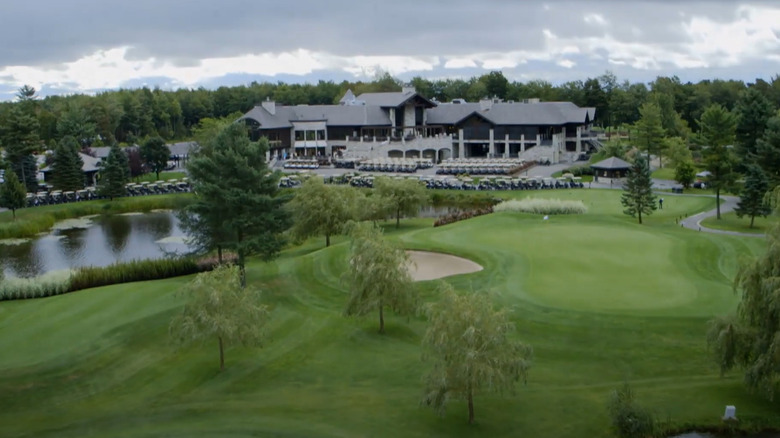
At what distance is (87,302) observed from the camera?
30.8 meters

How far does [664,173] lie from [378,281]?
59420 mm

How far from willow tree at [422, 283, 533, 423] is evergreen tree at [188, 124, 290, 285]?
16080 millimetres

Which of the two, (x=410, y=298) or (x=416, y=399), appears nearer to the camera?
(x=416, y=399)

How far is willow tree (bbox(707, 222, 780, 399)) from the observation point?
19.3 meters

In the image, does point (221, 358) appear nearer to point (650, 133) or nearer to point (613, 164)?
point (613, 164)

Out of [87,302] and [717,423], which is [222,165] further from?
[717,423]

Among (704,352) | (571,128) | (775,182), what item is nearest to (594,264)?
(704,352)

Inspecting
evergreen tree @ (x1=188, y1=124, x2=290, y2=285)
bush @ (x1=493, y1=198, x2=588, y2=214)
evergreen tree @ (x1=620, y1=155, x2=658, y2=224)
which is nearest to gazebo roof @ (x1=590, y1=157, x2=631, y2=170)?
bush @ (x1=493, y1=198, x2=588, y2=214)

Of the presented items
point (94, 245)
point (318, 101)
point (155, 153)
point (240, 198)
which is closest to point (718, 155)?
point (240, 198)

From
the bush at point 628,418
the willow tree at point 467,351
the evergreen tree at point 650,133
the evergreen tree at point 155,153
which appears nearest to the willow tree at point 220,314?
the willow tree at point 467,351

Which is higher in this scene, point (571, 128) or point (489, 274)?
point (571, 128)

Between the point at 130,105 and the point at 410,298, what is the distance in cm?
10356

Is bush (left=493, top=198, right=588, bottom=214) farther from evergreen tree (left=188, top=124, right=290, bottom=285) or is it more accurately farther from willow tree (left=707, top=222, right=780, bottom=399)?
willow tree (left=707, top=222, right=780, bottom=399)

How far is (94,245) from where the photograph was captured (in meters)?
50.6
